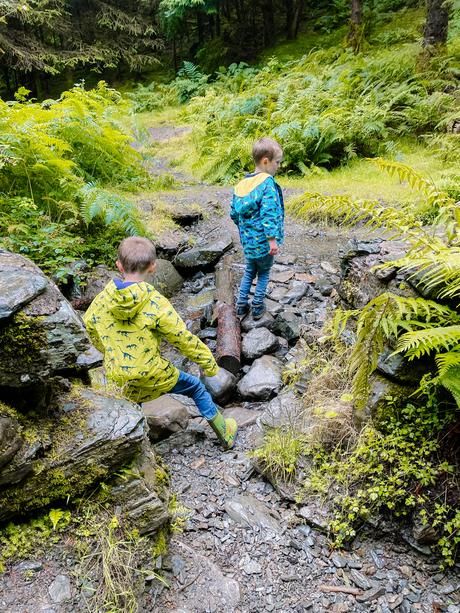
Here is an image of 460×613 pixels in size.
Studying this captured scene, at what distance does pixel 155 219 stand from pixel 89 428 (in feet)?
17.6

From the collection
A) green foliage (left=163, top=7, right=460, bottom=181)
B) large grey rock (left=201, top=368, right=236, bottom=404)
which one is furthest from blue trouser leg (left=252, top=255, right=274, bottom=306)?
green foliage (left=163, top=7, right=460, bottom=181)

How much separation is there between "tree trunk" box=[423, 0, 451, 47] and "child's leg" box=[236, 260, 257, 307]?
335 inches

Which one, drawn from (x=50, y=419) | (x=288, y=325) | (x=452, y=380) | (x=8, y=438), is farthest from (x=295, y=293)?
(x=8, y=438)

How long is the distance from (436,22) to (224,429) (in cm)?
1063

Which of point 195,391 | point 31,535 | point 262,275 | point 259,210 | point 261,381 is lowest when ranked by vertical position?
point 261,381

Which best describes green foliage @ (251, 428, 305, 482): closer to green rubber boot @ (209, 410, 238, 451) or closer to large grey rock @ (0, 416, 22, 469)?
green rubber boot @ (209, 410, 238, 451)

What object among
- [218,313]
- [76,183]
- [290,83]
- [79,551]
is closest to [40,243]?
[76,183]

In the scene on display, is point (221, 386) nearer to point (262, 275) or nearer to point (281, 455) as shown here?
point (281, 455)

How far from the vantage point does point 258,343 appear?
195 inches

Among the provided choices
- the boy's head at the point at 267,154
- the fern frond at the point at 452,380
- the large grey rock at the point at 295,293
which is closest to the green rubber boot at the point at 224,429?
the fern frond at the point at 452,380

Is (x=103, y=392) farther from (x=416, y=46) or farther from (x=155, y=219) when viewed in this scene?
(x=416, y=46)

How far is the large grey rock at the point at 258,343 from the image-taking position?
4.88 meters

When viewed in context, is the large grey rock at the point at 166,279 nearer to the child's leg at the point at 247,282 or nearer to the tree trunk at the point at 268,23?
the child's leg at the point at 247,282

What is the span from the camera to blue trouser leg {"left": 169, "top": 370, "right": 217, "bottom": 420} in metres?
3.63
